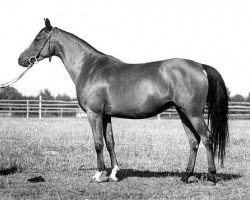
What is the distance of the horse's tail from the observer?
6.92 m

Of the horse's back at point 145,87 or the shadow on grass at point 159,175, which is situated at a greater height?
the horse's back at point 145,87

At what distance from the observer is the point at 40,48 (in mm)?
7938

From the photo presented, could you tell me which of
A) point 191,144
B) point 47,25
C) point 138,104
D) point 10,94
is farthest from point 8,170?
point 10,94

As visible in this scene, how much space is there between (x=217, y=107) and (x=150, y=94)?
1.27 m

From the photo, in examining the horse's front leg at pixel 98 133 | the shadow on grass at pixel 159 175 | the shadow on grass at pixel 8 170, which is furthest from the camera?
the shadow on grass at pixel 8 170

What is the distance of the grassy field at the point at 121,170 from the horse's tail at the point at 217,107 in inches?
30.6

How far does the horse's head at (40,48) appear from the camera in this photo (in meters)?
7.93

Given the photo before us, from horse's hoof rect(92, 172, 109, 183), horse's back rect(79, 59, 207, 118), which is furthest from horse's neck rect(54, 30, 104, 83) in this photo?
horse's hoof rect(92, 172, 109, 183)

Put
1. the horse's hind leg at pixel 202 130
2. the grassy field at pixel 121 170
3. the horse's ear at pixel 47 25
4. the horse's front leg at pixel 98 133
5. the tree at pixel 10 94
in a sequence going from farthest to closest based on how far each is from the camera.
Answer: the tree at pixel 10 94 → the horse's ear at pixel 47 25 → the horse's front leg at pixel 98 133 → the horse's hind leg at pixel 202 130 → the grassy field at pixel 121 170

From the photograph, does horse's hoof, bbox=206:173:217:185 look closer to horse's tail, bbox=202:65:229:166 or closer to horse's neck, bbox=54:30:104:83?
horse's tail, bbox=202:65:229:166

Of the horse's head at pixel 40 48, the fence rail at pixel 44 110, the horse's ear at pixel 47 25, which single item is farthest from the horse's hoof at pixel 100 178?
the fence rail at pixel 44 110

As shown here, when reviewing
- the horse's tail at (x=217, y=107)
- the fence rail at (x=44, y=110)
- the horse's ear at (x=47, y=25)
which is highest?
the horse's ear at (x=47, y=25)

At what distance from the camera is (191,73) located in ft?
22.2

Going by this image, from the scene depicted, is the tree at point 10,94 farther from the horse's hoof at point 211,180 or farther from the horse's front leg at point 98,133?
the horse's hoof at point 211,180
